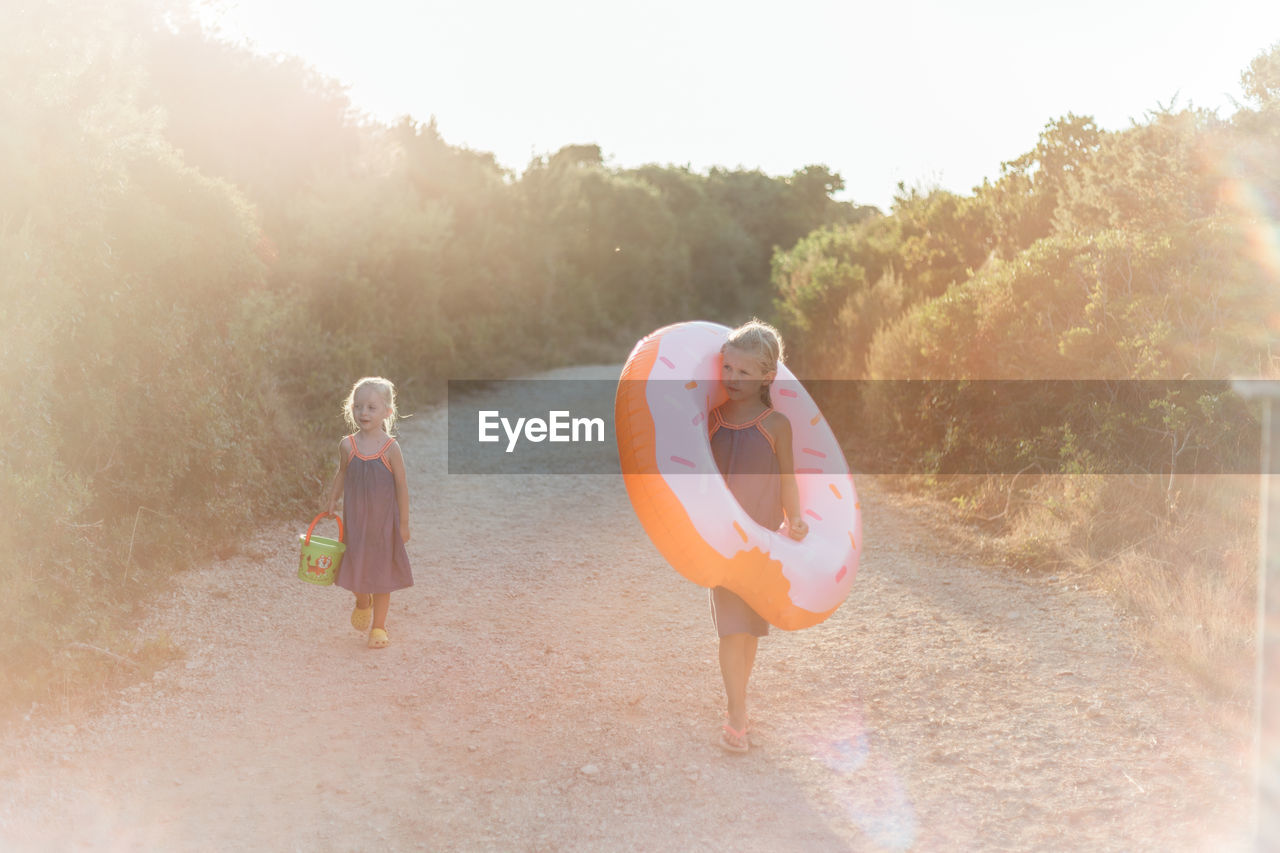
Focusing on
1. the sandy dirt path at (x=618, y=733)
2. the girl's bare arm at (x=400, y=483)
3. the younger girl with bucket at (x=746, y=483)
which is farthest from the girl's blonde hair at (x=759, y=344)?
the girl's bare arm at (x=400, y=483)

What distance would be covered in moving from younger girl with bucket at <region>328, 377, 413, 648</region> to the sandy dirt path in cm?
39

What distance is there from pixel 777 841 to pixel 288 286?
9.99m

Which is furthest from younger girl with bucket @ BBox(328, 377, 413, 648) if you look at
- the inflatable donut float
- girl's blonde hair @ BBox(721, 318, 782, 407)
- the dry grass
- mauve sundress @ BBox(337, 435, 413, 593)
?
the dry grass

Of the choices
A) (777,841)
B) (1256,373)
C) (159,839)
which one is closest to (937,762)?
(777,841)

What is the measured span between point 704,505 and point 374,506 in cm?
238

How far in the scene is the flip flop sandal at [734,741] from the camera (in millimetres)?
4445

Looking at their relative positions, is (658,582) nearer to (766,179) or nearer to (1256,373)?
(1256,373)

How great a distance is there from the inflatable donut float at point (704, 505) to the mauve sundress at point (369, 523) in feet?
5.63

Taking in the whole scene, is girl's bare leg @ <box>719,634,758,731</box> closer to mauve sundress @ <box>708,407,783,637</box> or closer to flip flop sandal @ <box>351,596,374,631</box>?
mauve sundress @ <box>708,407,783,637</box>

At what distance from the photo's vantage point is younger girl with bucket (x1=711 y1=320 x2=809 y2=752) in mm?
4426

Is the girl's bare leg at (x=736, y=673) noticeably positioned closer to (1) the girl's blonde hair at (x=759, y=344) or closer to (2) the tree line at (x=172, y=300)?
(1) the girl's blonde hair at (x=759, y=344)

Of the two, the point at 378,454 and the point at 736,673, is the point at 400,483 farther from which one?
the point at 736,673

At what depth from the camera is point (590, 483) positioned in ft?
34.7

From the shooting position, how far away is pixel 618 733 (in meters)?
4.71
